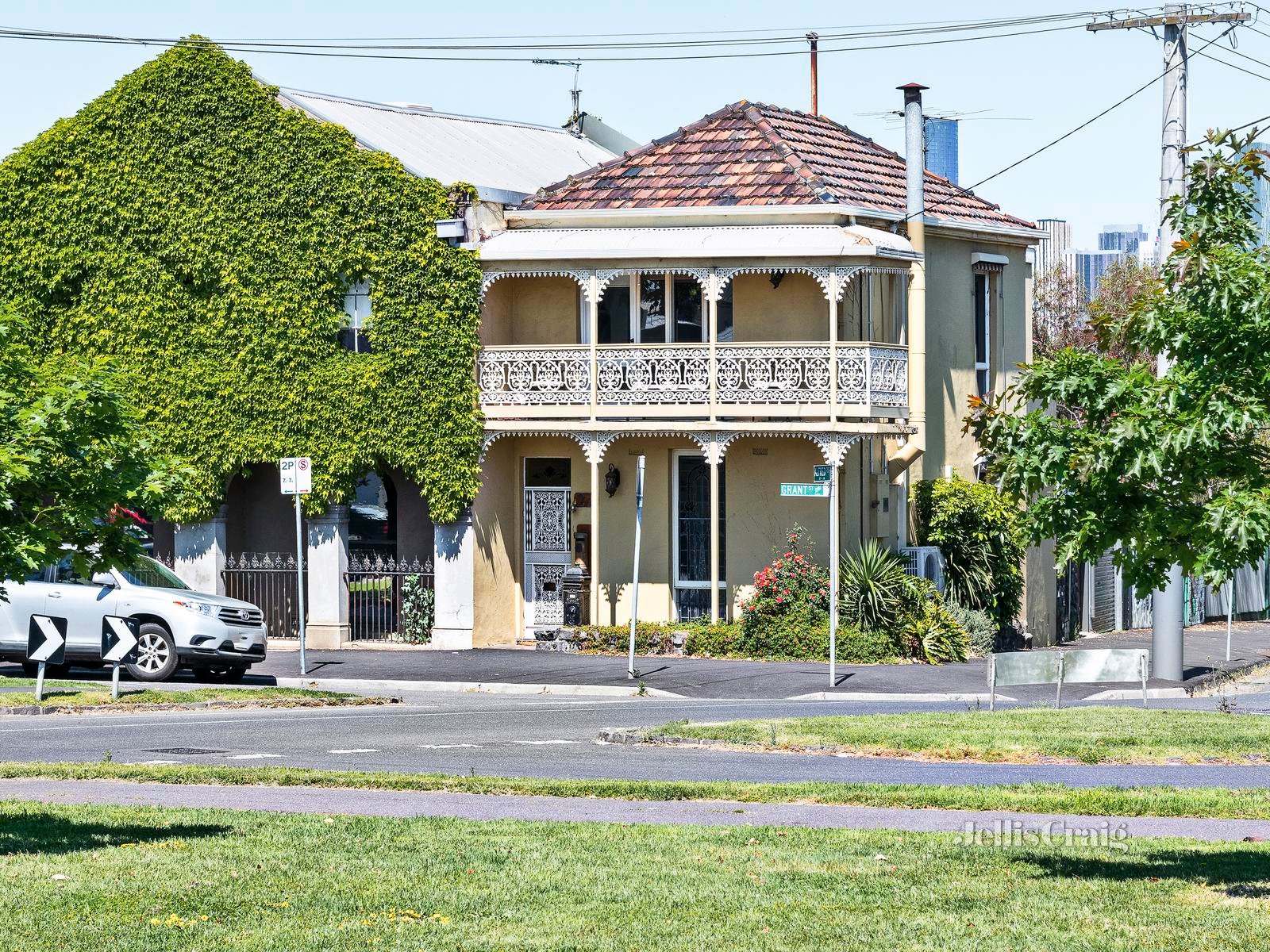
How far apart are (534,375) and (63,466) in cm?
1554

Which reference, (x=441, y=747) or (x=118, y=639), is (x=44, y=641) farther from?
(x=441, y=747)

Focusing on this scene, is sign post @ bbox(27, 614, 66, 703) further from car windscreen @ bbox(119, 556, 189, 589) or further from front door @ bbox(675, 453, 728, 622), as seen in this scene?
front door @ bbox(675, 453, 728, 622)

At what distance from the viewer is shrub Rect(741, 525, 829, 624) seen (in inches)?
1081

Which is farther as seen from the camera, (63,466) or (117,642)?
(117,642)

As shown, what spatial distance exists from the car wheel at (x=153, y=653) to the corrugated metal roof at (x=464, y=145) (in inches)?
363

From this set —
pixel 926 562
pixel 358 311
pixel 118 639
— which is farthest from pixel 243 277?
pixel 926 562

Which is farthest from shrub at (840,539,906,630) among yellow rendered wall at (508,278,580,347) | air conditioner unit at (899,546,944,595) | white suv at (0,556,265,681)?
white suv at (0,556,265,681)

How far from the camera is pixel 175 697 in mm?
21062

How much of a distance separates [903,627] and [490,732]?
34.1ft

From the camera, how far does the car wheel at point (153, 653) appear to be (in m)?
23.6

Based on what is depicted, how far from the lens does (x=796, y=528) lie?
1115 inches

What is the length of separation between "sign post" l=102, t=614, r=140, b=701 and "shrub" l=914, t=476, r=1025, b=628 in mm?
12797

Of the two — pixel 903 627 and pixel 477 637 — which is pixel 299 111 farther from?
pixel 903 627
